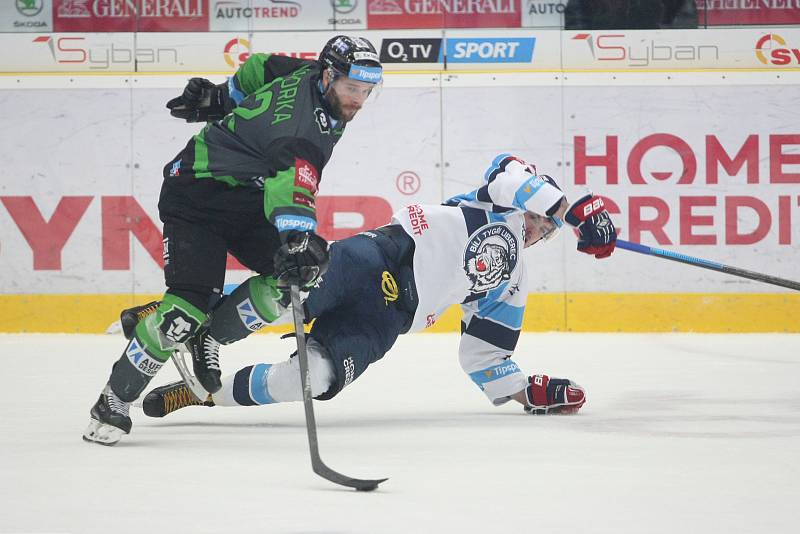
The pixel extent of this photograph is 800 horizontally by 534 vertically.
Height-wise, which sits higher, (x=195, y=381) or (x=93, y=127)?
(x=93, y=127)

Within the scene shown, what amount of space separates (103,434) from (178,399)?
429 mm

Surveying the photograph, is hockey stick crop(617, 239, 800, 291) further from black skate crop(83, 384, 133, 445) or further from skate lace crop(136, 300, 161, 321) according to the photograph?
black skate crop(83, 384, 133, 445)

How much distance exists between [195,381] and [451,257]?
85 centimetres

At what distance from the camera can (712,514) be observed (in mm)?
2113

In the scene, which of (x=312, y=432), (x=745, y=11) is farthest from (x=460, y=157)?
(x=312, y=432)

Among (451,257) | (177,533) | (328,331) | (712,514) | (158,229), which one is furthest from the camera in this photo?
(158,229)

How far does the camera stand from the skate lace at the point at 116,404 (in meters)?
2.98

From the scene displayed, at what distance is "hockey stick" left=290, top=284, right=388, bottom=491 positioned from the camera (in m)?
2.35

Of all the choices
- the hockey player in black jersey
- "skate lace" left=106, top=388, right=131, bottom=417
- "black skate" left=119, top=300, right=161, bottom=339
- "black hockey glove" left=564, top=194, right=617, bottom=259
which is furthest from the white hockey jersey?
"skate lace" left=106, top=388, right=131, bottom=417

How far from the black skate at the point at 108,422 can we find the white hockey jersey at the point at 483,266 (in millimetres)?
945

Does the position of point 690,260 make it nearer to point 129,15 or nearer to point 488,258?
point 488,258

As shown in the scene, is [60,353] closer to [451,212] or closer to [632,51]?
[451,212]

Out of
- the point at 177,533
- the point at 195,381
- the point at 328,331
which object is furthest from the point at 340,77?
the point at 177,533

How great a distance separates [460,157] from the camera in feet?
22.4
